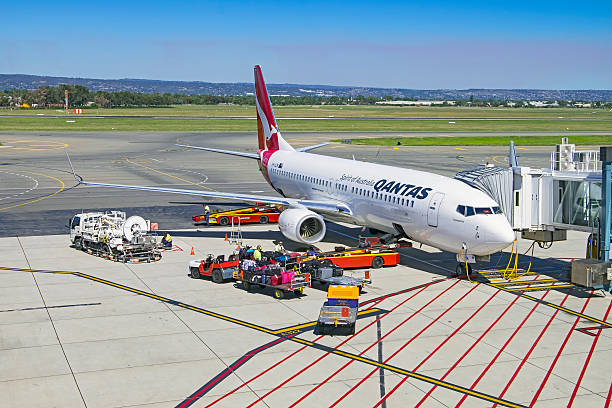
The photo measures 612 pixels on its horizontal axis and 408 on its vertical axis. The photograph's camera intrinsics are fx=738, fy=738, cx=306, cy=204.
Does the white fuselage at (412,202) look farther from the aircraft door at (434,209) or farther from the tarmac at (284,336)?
the tarmac at (284,336)

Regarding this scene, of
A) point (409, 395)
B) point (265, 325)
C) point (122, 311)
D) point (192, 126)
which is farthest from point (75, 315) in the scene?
point (192, 126)

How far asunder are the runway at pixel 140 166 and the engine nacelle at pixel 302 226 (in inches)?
411

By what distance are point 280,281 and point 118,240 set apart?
409 inches

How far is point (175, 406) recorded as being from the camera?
18172 mm

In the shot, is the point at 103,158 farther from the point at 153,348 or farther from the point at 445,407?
the point at 445,407

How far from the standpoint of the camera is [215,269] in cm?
3080

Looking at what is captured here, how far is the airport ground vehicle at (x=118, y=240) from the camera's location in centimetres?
3469

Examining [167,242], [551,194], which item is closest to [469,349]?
[551,194]

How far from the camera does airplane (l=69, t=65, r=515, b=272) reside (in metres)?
29.8

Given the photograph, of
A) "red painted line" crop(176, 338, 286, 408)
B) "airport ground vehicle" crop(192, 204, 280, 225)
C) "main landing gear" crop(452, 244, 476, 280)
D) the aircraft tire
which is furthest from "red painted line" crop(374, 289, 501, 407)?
"airport ground vehicle" crop(192, 204, 280, 225)

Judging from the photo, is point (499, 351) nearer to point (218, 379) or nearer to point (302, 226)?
point (218, 379)

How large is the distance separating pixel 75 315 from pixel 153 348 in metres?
4.90

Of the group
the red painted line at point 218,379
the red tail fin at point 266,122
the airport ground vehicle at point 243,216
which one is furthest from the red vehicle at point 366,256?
the red tail fin at point 266,122

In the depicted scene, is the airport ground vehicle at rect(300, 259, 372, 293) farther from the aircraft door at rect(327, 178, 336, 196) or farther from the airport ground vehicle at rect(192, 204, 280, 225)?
the airport ground vehicle at rect(192, 204, 280, 225)
